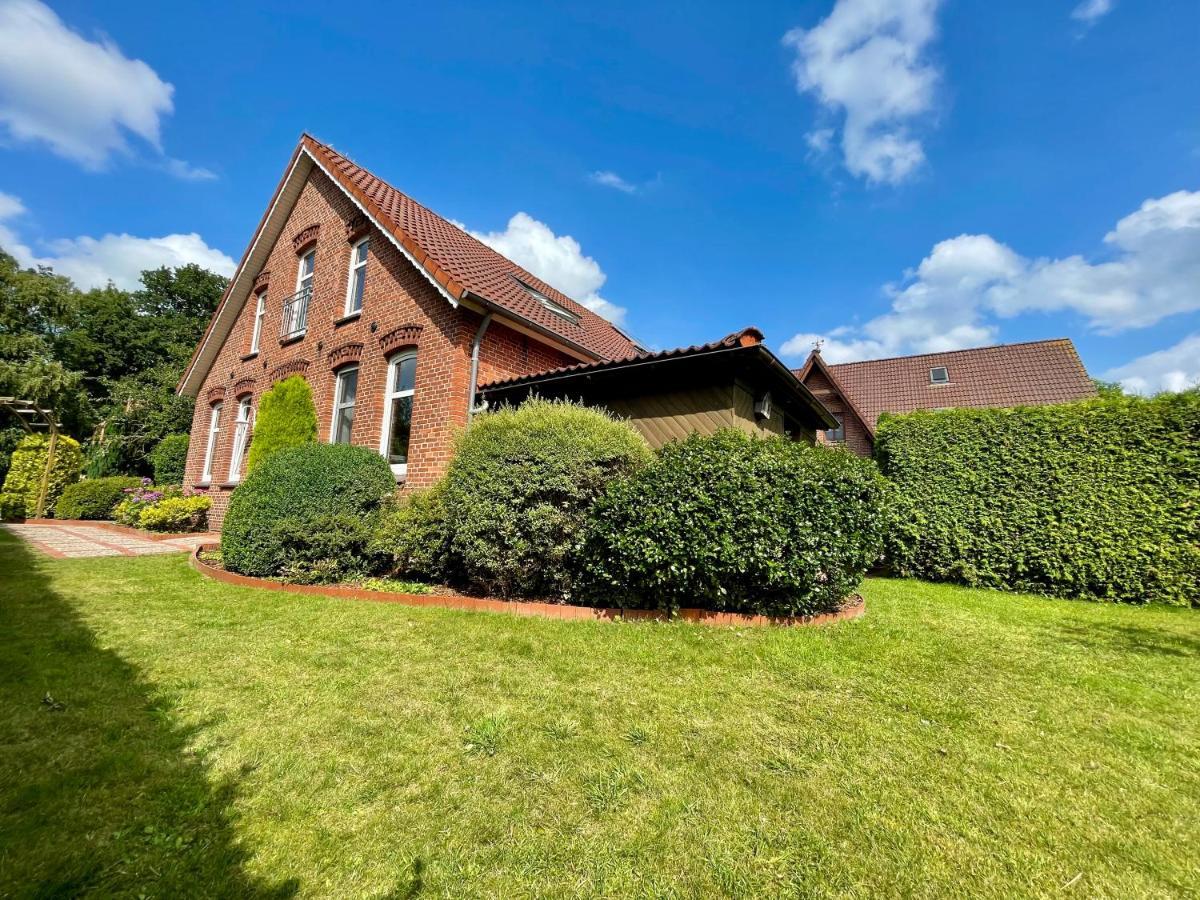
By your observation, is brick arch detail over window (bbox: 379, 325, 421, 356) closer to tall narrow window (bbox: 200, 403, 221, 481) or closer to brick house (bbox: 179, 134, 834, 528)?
brick house (bbox: 179, 134, 834, 528)

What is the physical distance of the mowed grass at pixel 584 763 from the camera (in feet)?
5.96

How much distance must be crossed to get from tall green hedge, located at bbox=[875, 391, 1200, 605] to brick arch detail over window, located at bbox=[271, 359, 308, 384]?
41.7ft

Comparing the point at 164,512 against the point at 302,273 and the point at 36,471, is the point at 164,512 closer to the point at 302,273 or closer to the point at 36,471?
the point at 302,273

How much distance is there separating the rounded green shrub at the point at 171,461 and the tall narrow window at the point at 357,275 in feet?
35.8

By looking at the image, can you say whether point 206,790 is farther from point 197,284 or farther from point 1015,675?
point 197,284

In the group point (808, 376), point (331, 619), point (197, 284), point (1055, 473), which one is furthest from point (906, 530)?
point (197, 284)

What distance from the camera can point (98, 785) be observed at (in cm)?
221

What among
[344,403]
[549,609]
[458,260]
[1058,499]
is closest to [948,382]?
[1058,499]

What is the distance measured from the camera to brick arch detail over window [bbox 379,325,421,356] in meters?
9.10

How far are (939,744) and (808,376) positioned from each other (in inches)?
785

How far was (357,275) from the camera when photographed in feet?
37.6

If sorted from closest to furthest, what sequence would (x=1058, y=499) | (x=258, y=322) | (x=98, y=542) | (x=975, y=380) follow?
(x=1058, y=499) → (x=98, y=542) → (x=258, y=322) → (x=975, y=380)

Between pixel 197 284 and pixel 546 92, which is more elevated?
pixel 197 284

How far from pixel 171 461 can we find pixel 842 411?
25733mm
